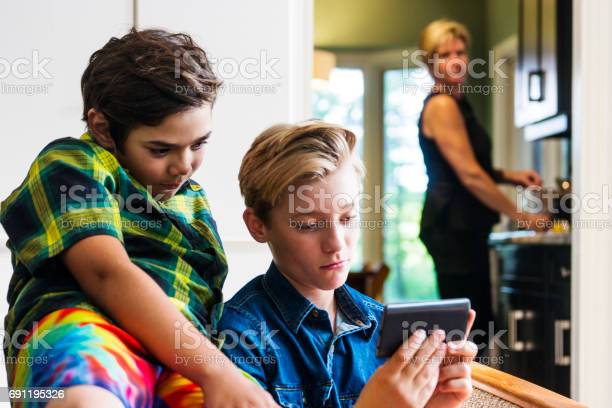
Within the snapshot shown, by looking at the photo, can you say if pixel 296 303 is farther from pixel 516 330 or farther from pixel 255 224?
pixel 516 330

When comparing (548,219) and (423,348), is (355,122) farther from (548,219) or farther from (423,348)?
(423,348)

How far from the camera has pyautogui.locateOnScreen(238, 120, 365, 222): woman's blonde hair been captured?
0.91m

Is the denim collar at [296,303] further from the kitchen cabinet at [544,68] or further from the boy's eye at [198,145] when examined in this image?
the kitchen cabinet at [544,68]

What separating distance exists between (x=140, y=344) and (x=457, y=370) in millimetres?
331

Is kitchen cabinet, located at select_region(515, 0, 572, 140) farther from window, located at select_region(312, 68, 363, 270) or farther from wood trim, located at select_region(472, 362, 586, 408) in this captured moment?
wood trim, located at select_region(472, 362, 586, 408)

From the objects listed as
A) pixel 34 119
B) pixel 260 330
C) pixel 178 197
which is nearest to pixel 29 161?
pixel 34 119

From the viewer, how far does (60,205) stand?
842 millimetres

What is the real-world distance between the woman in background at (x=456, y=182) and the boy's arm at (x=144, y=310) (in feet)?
6.34

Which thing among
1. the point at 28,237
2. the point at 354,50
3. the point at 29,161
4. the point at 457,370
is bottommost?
the point at 457,370

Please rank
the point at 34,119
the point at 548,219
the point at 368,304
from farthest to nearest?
the point at 548,219 → the point at 34,119 → the point at 368,304

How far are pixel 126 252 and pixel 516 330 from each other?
2.42m

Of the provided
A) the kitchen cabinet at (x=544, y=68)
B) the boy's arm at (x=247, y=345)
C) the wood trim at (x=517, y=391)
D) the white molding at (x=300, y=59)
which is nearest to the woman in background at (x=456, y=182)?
the kitchen cabinet at (x=544, y=68)

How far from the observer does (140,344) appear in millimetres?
818

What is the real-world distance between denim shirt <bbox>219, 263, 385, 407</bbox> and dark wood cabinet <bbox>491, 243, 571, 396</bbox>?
1.92 m
